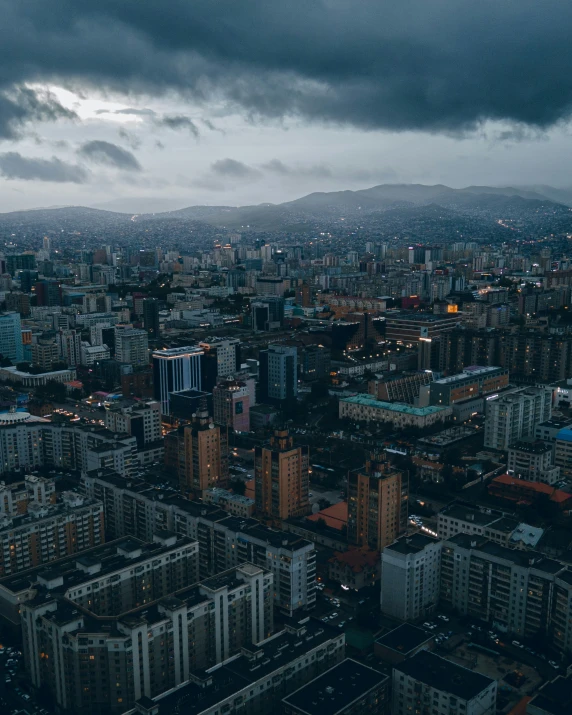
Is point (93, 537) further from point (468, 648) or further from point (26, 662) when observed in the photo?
point (468, 648)

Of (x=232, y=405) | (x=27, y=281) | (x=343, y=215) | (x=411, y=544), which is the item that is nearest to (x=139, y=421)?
(x=232, y=405)

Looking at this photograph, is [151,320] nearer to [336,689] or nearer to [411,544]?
[411,544]

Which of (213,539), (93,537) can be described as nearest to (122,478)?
(93,537)

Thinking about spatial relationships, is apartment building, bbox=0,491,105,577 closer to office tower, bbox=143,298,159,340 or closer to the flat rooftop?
the flat rooftop

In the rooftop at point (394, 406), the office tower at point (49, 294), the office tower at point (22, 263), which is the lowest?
the rooftop at point (394, 406)

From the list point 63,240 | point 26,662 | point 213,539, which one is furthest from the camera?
point 63,240

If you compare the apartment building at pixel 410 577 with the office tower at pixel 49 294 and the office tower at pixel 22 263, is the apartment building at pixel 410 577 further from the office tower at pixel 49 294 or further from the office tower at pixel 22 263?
the office tower at pixel 22 263

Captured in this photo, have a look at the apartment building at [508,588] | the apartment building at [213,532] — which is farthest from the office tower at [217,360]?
the apartment building at [508,588]
